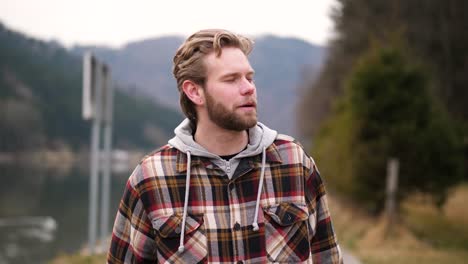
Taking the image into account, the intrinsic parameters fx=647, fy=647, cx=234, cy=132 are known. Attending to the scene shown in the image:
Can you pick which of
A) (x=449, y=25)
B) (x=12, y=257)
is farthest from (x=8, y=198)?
(x=449, y=25)

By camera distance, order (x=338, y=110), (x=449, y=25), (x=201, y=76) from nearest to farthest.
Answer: (x=201, y=76), (x=338, y=110), (x=449, y=25)

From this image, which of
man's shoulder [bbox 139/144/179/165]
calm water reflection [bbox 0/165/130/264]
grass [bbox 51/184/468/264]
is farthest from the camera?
calm water reflection [bbox 0/165/130/264]

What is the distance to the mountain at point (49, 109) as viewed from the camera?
312 feet

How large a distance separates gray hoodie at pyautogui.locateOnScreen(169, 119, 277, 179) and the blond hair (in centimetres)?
20

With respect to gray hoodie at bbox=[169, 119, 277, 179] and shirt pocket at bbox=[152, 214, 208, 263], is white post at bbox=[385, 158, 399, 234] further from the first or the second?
shirt pocket at bbox=[152, 214, 208, 263]

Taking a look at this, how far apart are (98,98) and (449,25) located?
18344 millimetres

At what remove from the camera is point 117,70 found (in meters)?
153

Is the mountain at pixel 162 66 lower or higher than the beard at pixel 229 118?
higher

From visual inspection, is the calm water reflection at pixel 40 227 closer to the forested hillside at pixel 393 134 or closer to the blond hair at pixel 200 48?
the forested hillside at pixel 393 134

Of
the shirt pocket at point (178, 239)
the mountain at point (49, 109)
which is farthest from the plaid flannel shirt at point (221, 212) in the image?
the mountain at point (49, 109)

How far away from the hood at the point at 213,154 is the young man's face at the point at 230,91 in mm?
109

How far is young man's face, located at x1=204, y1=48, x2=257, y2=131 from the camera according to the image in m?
2.28

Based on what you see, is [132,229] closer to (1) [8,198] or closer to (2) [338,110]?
(2) [338,110]

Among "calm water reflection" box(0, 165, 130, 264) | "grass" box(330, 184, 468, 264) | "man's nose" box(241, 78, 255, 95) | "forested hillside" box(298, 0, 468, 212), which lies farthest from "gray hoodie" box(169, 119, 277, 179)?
"calm water reflection" box(0, 165, 130, 264)
